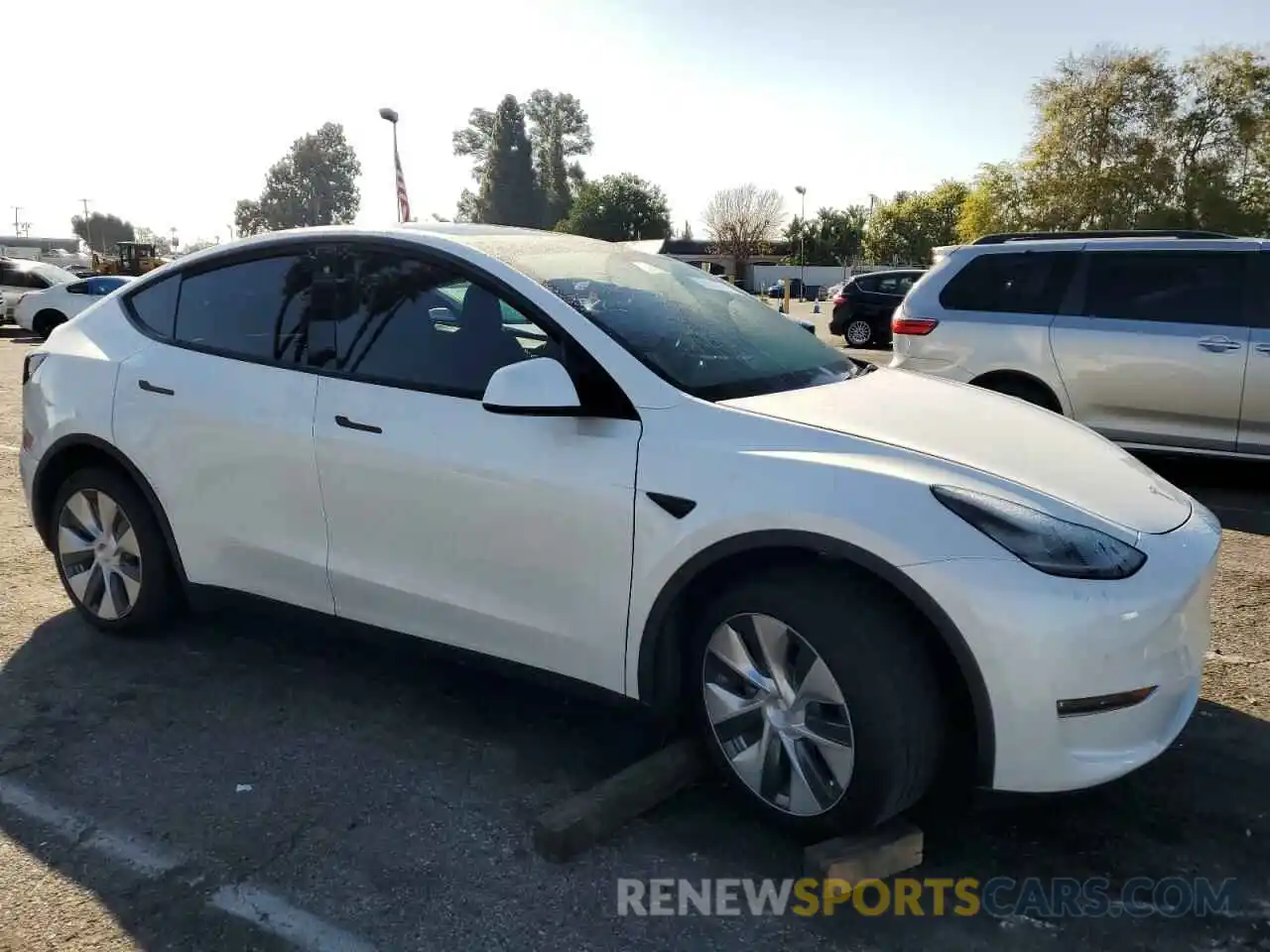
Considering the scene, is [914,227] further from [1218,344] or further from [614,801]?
[614,801]

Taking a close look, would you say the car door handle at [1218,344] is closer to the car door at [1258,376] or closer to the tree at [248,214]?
the car door at [1258,376]

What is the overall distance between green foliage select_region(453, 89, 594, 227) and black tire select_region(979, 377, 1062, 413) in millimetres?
85036

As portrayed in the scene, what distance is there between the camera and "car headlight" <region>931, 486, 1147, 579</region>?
92.5 inches

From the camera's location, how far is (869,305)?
19172 mm

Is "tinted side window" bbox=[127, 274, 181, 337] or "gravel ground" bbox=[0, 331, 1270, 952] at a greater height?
"tinted side window" bbox=[127, 274, 181, 337]

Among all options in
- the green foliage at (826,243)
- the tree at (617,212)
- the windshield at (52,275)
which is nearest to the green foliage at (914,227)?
the green foliage at (826,243)

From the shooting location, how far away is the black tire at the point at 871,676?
2404 mm

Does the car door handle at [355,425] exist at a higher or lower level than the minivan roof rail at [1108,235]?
lower

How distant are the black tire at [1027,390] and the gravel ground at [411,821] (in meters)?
3.19

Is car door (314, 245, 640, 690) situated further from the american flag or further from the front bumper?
the american flag

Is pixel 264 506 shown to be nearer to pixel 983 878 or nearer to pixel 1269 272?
pixel 983 878

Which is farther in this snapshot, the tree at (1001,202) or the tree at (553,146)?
the tree at (553,146)

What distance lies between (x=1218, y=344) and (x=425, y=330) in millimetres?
5424

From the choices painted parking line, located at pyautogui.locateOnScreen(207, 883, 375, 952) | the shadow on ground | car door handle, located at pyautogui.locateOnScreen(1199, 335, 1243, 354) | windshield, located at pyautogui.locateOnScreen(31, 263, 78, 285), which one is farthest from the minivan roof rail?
windshield, located at pyautogui.locateOnScreen(31, 263, 78, 285)
